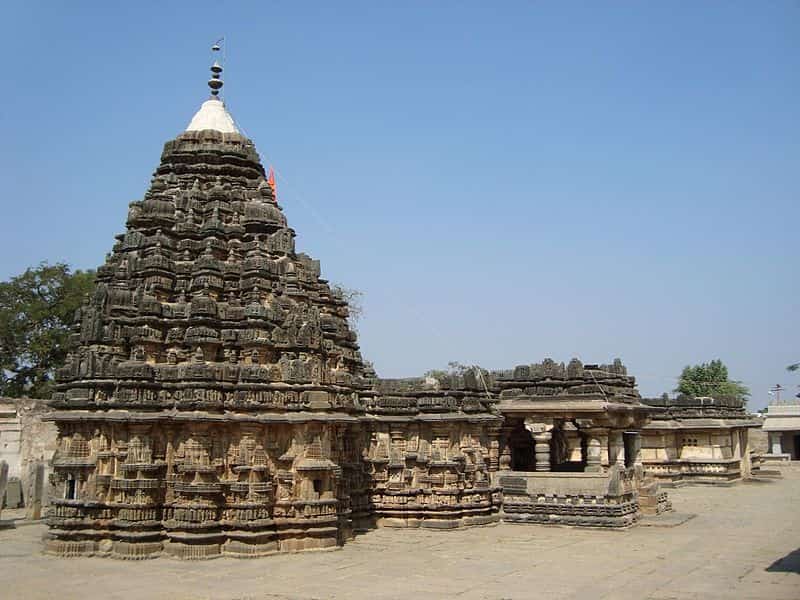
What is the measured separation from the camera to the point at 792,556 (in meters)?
17.7

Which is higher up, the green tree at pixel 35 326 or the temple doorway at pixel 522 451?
the green tree at pixel 35 326

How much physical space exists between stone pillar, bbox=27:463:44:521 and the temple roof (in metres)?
11.6

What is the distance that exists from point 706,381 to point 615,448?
150 ft

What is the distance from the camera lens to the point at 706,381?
6725cm

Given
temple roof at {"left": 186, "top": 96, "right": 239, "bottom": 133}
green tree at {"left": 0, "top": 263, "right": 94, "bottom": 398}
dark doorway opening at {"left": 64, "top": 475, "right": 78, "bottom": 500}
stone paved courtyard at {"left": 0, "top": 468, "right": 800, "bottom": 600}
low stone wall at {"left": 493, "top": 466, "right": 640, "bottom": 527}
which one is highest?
temple roof at {"left": 186, "top": 96, "right": 239, "bottom": 133}

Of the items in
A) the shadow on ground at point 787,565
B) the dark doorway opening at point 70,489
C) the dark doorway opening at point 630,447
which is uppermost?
the dark doorway opening at point 630,447

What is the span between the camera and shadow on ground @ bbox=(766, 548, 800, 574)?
1600 cm

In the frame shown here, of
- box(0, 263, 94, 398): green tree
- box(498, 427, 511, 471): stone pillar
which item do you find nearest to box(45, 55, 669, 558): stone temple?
box(498, 427, 511, 471): stone pillar

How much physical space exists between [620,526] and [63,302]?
28.9m

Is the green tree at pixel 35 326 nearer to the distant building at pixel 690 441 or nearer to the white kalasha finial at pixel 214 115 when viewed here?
the white kalasha finial at pixel 214 115

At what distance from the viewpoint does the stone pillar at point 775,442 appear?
5641 centimetres

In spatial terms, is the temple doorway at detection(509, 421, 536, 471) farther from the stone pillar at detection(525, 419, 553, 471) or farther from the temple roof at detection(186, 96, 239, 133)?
the temple roof at detection(186, 96, 239, 133)

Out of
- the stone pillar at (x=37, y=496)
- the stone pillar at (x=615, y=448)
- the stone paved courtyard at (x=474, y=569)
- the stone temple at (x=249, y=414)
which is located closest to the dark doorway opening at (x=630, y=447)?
the stone temple at (x=249, y=414)

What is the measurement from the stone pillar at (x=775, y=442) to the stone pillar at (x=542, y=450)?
37.5 meters
